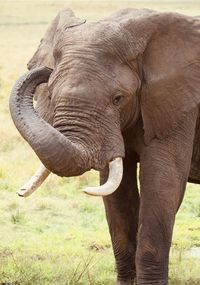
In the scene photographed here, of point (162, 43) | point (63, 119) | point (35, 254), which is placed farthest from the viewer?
point (35, 254)

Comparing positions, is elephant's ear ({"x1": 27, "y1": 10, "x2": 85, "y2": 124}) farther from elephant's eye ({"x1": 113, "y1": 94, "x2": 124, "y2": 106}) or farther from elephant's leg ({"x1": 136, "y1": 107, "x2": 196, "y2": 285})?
elephant's leg ({"x1": 136, "y1": 107, "x2": 196, "y2": 285})

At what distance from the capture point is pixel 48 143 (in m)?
5.81

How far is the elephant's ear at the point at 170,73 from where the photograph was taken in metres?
6.62

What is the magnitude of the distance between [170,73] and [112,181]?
105 centimetres

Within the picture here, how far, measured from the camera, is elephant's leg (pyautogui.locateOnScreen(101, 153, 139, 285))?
729 centimetres

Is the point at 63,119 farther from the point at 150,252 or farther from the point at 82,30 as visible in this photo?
the point at 150,252

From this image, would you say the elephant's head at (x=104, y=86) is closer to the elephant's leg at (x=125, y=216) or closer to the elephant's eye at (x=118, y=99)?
the elephant's eye at (x=118, y=99)

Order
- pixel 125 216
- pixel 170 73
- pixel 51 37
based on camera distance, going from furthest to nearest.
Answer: pixel 125 216
pixel 51 37
pixel 170 73

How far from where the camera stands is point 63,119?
609cm

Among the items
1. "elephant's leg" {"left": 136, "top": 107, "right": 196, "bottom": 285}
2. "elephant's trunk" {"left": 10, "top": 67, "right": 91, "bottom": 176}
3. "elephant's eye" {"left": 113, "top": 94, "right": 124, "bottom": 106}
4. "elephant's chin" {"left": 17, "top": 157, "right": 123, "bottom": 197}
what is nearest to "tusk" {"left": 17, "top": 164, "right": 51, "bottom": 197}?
"elephant's chin" {"left": 17, "top": 157, "right": 123, "bottom": 197}

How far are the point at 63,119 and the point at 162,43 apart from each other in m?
1.08

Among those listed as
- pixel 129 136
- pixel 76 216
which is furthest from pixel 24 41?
pixel 129 136

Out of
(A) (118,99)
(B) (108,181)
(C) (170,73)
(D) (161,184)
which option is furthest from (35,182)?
(C) (170,73)

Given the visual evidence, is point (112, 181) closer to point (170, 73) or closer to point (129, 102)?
point (129, 102)
